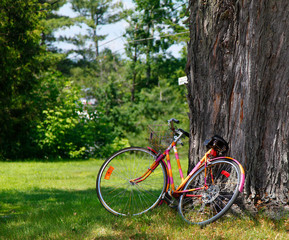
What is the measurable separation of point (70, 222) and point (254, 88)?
244 centimetres

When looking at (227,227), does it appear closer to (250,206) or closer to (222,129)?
(250,206)

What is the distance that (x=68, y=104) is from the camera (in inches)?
552

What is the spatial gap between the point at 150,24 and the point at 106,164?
24623 millimetres

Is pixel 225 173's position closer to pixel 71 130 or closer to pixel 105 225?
pixel 105 225

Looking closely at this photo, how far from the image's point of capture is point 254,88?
367 centimetres

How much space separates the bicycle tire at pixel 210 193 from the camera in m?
3.65

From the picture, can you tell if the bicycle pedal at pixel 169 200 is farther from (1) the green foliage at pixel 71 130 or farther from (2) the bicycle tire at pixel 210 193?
(1) the green foliage at pixel 71 130

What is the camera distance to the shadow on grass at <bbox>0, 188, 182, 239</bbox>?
3439mm

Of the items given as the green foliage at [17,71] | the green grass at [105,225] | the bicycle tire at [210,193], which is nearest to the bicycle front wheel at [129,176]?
the green grass at [105,225]

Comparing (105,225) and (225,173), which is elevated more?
(225,173)

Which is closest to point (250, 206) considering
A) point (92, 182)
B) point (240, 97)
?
point (240, 97)

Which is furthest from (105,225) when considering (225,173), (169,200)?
(225,173)

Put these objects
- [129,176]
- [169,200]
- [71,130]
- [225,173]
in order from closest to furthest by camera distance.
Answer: [225,173]
[169,200]
[129,176]
[71,130]

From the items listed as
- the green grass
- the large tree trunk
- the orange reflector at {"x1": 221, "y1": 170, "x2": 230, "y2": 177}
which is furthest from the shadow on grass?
the large tree trunk
